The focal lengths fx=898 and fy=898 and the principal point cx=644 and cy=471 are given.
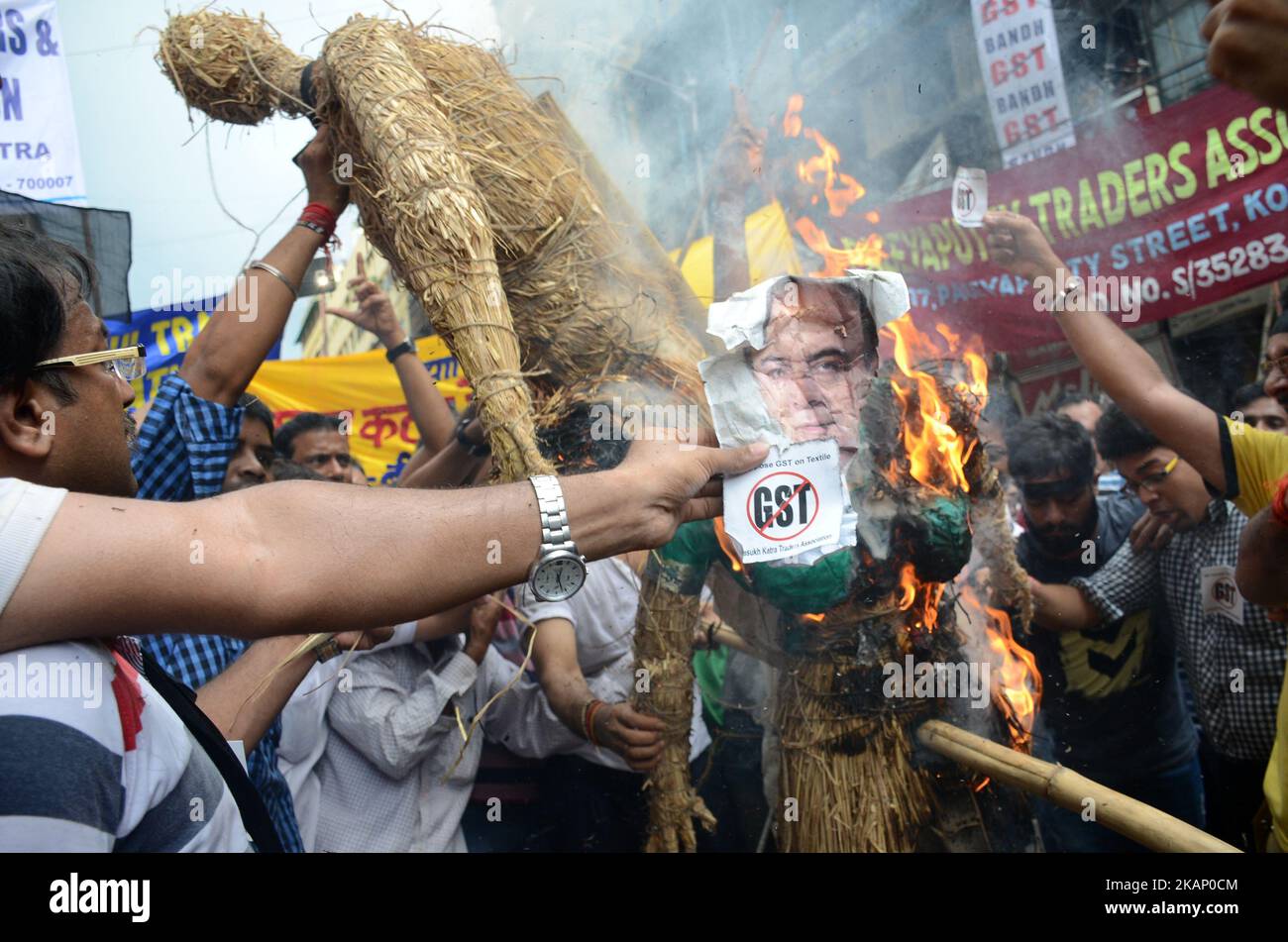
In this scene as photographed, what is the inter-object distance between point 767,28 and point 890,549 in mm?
2211

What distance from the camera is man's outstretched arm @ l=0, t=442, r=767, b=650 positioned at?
1192 millimetres

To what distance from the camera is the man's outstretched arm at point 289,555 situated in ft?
3.91

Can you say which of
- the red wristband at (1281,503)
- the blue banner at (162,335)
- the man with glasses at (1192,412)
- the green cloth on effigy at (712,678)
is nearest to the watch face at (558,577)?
the red wristband at (1281,503)

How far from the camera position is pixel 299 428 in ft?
13.8

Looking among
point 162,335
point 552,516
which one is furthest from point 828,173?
point 162,335

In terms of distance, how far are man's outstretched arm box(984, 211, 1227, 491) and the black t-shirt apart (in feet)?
3.18

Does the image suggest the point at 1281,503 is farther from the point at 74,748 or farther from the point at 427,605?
the point at 74,748

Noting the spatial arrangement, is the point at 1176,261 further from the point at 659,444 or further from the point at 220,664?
the point at 220,664

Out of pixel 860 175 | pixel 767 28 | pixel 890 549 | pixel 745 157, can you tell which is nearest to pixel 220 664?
pixel 890 549

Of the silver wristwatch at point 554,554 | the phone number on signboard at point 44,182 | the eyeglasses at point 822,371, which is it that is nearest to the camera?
the silver wristwatch at point 554,554

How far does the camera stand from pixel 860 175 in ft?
13.8

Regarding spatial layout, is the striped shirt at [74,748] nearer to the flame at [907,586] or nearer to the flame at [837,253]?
the flame at [907,586]

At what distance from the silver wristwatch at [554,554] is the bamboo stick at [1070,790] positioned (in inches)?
54.3

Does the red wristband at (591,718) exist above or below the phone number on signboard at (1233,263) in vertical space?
below
